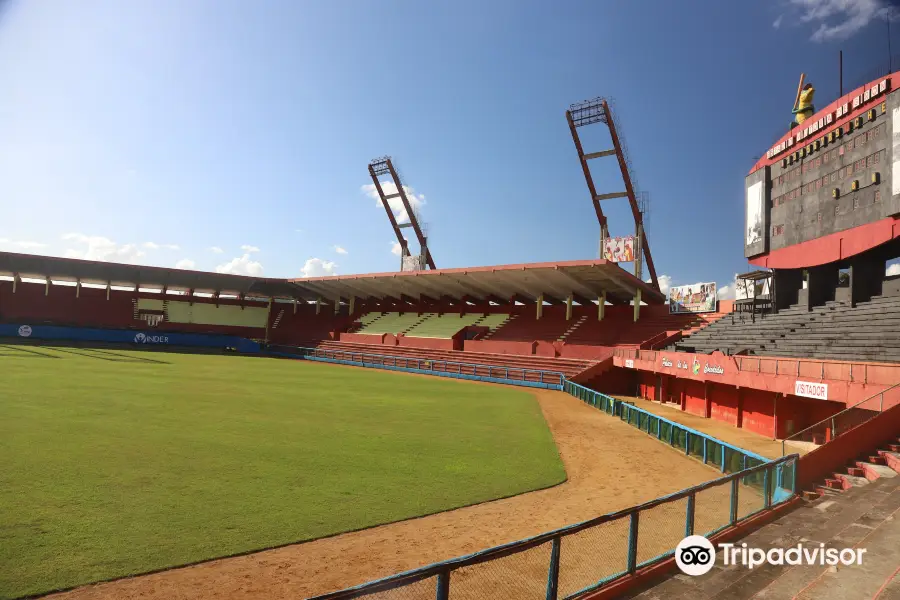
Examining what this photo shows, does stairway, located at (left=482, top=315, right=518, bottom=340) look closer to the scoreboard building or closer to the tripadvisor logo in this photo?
the scoreboard building

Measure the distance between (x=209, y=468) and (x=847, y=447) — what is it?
13698 millimetres

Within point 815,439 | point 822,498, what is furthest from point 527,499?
point 815,439

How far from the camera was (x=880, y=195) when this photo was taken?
2141cm

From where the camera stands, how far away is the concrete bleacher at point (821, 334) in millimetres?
17906

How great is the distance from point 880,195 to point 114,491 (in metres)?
28.2

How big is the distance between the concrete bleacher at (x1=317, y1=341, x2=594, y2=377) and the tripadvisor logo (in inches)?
1046

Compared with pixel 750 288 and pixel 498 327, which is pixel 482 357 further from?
pixel 750 288

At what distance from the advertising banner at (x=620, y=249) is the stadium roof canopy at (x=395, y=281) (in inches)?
126

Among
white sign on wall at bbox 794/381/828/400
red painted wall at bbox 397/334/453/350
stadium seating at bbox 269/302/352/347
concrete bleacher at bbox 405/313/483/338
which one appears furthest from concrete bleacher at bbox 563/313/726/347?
stadium seating at bbox 269/302/352/347

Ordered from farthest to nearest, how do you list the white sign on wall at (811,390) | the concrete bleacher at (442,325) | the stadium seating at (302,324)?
the stadium seating at (302,324) < the concrete bleacher at (442,325) < the white sign on wall at (811,390)

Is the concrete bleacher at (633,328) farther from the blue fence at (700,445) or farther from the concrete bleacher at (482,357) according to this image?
the blue fence at (700,445)

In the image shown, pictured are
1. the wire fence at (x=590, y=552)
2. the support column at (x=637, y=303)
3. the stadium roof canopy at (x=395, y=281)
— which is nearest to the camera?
the wire fence at (x=590, y=552)

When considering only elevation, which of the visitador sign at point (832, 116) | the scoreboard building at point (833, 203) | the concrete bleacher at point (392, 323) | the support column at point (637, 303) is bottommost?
the concrete bleacher at point (392, 323)

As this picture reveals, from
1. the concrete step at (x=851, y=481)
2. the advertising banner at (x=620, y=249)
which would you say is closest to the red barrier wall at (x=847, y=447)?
the concrete step at (x=851, y=481)
